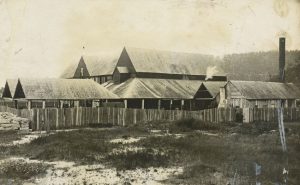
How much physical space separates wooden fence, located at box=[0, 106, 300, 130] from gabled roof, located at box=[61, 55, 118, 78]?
15862 mm

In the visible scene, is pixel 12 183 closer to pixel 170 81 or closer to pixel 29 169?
pixel 29 169

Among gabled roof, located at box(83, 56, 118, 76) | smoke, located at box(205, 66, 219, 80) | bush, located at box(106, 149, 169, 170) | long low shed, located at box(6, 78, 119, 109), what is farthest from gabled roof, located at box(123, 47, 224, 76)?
bush, located at box(106, 149, 169, 170)

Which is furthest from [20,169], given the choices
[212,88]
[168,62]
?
[168,62]

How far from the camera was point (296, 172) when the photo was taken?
42.0ft

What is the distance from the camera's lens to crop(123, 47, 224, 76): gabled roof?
146 ft

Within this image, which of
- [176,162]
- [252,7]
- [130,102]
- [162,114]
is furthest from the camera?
[130,102]

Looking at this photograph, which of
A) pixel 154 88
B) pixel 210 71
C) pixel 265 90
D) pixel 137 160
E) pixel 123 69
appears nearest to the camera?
pixel 137 160

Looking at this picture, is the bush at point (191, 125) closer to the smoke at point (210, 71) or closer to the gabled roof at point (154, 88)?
the gabled roof at point (154, 88)

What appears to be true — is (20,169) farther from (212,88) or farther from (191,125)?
(212,88)

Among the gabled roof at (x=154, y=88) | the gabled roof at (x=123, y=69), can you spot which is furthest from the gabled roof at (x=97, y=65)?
the gabled roof at (x=154, y=88)

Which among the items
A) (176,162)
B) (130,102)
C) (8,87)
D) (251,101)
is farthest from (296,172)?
(8,87)

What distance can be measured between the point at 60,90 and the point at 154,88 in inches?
450

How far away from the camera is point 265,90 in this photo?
128ft

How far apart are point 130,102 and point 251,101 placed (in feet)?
39.5
